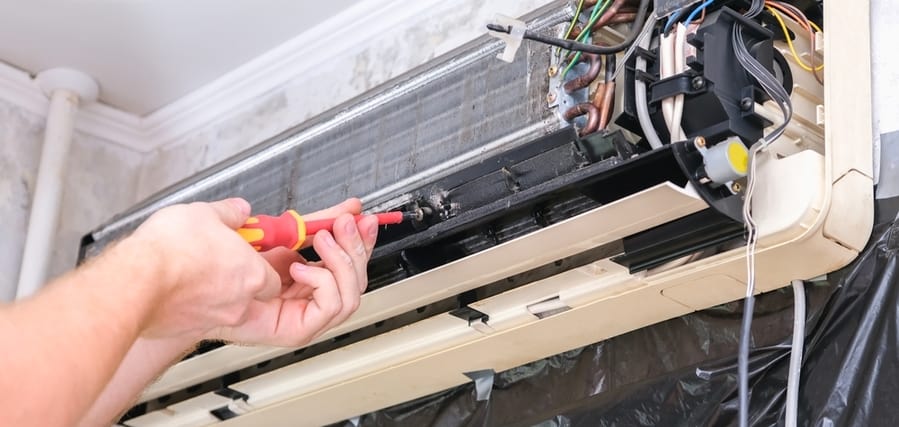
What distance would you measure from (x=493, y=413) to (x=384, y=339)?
0.78ft

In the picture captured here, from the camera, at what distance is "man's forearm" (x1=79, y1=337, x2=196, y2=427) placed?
1.27m

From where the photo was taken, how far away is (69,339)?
2.90 feet

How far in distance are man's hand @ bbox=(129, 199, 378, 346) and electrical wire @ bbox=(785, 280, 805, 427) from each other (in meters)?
0.52

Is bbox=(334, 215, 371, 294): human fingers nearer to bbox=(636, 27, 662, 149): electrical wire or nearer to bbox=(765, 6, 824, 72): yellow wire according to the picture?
bbox=(636, 27, 662, 149): electrical wire

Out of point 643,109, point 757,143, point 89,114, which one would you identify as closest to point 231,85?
point 89,114

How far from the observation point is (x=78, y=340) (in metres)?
0.89

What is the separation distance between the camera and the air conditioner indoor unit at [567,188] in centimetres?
122

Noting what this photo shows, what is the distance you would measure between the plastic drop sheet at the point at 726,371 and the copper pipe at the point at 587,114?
1.16ft

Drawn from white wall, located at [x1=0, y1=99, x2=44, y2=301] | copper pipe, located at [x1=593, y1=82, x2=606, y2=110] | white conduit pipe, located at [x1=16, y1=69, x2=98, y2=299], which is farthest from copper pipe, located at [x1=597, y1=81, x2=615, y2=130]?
white wall, located at [x1=0, y1=99, x2=44, y2=301]

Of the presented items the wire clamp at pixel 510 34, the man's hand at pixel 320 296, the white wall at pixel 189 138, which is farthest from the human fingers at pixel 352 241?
the white wall at pixel 189 138

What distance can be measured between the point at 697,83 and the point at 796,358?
0.35m

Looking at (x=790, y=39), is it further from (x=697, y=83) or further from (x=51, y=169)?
(x=51, y=169)

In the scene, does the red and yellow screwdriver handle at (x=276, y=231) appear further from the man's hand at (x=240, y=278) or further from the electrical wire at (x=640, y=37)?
the electrical wire at (x=640, y=37)

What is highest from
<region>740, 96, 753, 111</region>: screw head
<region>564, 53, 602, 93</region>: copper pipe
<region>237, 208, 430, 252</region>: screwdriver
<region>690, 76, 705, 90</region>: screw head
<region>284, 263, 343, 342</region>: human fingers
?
<region>564, 53, 602, 93</region>: copper pipe
